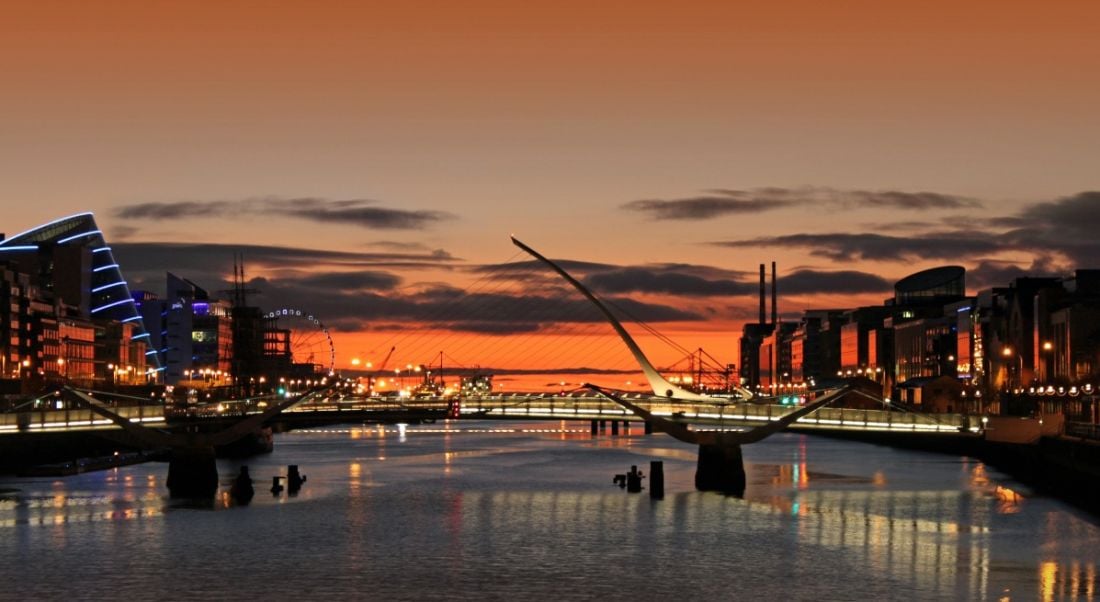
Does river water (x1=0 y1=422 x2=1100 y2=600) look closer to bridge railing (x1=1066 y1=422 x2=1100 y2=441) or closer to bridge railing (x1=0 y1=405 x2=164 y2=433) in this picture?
bridge railing (x1=0 y1=405 x2=164 y2=433)

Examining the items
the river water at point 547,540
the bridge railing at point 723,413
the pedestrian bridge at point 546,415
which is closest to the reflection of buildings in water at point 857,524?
the river water at point 547,540

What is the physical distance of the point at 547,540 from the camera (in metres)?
A: 65.6

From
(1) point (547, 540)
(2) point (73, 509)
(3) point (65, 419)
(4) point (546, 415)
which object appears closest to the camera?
(1) point (547, 540)

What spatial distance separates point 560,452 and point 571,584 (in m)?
89.5

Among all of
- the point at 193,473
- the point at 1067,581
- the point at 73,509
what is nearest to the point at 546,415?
the point at 193,473

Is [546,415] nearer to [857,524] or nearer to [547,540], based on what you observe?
[857,524]

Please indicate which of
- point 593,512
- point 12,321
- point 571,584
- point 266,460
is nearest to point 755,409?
point 593,512

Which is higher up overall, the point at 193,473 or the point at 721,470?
the point at 193,473

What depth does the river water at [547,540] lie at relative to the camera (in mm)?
53312

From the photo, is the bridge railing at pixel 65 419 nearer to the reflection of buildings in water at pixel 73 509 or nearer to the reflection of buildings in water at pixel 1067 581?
the reflection of buildings in water at pixel 73 509

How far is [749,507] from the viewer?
257 ft

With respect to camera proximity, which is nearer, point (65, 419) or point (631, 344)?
point (65, 419)

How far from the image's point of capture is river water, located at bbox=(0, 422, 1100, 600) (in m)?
53.3

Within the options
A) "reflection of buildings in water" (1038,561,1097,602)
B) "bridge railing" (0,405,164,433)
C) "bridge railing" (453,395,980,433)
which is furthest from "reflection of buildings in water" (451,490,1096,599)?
"bridge railing" (0,405,164,433)
